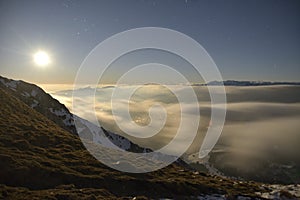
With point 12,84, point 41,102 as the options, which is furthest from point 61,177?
point 12,84

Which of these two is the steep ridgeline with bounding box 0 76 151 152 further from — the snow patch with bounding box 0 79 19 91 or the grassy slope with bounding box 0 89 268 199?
the grassy slope with bounding box 0 89 268 199

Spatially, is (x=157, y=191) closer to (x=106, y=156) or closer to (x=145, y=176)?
(x=145, y=176)

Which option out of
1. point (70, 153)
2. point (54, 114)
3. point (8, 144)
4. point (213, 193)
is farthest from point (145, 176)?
point (54, 114)

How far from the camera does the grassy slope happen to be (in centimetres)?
2731

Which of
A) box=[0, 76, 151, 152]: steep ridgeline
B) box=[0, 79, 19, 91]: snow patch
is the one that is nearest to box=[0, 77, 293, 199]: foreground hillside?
box=[0, 76, 151, 152]: steep ridgeline

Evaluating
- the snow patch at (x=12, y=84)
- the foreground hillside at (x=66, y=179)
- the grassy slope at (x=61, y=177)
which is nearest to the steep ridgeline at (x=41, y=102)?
the snow patch at (x=12, y=84)

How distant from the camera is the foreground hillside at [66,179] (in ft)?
89.5

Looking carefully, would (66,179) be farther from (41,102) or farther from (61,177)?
(41,102)

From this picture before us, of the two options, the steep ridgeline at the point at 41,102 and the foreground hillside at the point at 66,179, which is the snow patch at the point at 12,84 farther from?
the foreground hillside at the point at 66,179

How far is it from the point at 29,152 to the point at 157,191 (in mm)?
18653

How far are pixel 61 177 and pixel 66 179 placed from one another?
63 centimetres

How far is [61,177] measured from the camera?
31312 millimetres

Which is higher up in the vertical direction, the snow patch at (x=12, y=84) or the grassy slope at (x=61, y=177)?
the snow patch at (x=12, y=84)

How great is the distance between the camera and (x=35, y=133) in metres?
48.2
